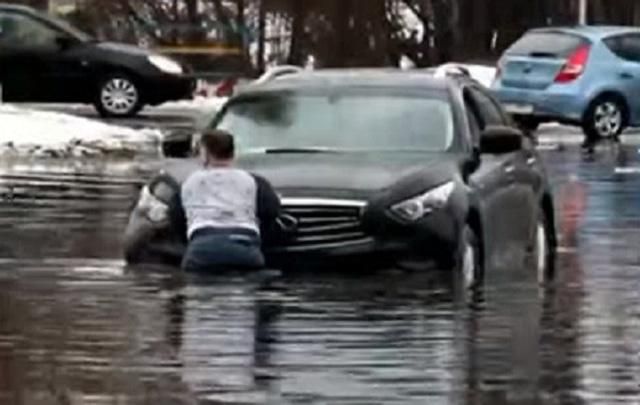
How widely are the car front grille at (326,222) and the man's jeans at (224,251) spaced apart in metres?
0.27

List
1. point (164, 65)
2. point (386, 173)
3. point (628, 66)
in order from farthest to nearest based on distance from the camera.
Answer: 1. point (164, 65)
2. point (628, 66)
3. point (386, 173)

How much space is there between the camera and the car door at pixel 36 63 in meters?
34.9

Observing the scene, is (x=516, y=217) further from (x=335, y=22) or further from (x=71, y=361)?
(x=335, y=22)

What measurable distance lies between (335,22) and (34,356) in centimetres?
3315

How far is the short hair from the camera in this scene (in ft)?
45.7

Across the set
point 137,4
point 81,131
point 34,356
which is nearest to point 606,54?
point 81,131

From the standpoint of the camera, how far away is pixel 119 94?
3494cm

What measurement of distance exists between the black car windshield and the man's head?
1.08 metres

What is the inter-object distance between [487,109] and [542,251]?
40.1 inches

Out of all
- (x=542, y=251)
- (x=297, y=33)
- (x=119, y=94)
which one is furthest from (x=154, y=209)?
(x=297, y=33)

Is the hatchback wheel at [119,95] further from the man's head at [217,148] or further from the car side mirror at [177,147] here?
the man's head at [217,148]

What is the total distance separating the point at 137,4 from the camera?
4738cm

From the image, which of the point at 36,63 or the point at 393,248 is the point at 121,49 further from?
the point at 393,248

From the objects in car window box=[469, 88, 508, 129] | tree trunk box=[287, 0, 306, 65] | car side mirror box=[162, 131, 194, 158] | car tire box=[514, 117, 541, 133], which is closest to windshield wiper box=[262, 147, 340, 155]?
car side mirror box=[162, 131, 194, 158]
